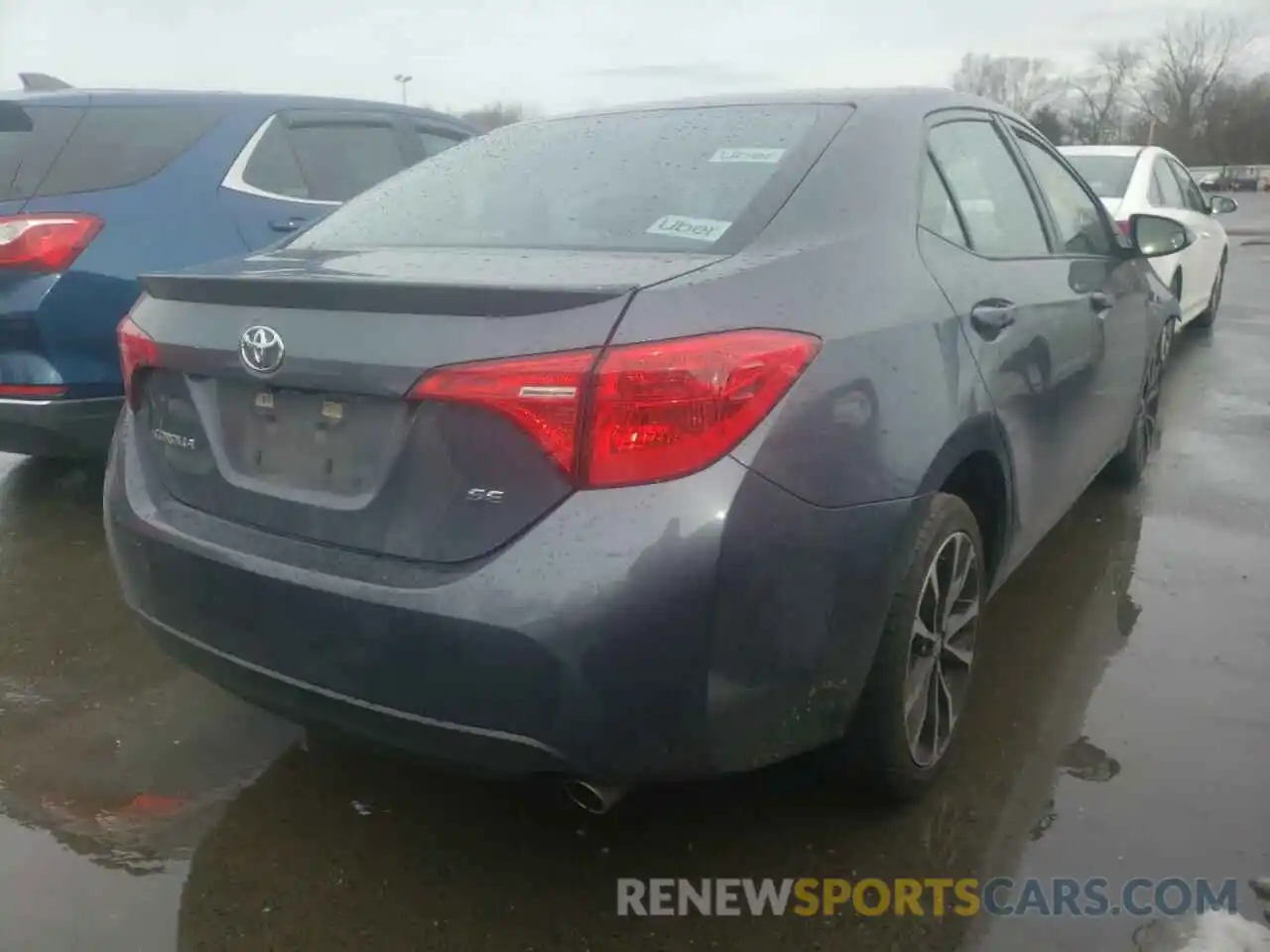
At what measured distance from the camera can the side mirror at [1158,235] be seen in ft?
14.0

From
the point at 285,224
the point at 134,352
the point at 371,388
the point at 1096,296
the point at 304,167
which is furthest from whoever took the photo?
the point at 304,167

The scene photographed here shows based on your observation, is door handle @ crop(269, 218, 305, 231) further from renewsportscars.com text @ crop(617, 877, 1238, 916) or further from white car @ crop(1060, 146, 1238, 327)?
white car @ crop(1060, 146, 1238, 327)

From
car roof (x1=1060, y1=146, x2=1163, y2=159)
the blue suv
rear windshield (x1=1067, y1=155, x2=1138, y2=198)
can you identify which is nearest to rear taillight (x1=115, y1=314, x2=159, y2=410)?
the blue suv

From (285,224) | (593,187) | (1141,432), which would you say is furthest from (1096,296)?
(285,224)

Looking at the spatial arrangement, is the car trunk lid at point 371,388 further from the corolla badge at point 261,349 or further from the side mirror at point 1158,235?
the side mirror at point 1158,235

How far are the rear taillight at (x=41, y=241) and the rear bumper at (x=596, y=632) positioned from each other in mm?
2230

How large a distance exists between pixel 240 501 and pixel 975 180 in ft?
6.68

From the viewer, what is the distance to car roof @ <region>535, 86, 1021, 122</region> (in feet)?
8.95

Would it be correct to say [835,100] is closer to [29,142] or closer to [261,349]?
[261,349]

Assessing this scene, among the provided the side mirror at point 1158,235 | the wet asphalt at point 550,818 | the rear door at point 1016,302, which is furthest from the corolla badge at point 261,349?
the side mirror at point 1158,235

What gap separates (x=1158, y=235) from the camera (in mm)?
4285

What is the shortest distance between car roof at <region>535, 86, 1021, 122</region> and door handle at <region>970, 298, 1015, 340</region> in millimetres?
524

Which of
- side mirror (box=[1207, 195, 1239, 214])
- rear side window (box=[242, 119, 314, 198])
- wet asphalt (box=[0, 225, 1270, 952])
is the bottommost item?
side mirror (box=[1207, 195, 1239, 214])

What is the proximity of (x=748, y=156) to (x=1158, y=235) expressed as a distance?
2.50m
